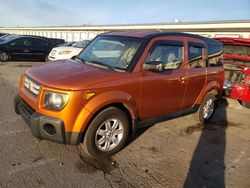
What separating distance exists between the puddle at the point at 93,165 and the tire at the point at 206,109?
2.62m

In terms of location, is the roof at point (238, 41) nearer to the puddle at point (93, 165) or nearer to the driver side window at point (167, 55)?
the driver side window at point (167, 55)

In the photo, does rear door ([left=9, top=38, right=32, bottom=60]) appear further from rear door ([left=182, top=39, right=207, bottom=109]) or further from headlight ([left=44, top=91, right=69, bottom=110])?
headlight ([left=44, top=91, right=69, bottom=110])

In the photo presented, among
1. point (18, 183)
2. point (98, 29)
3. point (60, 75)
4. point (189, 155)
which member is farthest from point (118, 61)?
point (98, 29)

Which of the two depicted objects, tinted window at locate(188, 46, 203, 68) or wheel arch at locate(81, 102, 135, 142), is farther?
tinted window at locate(188, 46, 203, 68)

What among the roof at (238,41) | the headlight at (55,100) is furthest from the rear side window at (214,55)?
the headlight at (55,100)

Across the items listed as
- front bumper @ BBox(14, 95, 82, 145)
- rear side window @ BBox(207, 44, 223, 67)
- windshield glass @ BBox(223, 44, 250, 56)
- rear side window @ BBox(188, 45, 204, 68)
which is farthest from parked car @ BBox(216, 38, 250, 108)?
front bumper @ BBox(14, 95, 82, 145)

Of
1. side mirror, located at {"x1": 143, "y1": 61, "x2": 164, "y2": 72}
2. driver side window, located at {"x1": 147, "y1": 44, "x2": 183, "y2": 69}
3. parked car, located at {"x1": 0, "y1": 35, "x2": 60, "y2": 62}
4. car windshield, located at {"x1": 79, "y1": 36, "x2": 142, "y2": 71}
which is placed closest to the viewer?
side mirror, located at {"x1": 143, "y1": 61, "x2": 164, "y2": 72}

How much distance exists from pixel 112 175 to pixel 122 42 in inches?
Result: 88.6

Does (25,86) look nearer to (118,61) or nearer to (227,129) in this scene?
(118,61)

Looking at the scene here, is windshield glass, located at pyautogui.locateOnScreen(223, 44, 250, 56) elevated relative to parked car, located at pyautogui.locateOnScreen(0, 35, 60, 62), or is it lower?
elevated

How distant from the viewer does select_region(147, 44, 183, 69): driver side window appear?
4191 mm

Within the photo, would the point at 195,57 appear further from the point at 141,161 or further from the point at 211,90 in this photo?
the point at 141,161

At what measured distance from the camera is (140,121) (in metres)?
4.18

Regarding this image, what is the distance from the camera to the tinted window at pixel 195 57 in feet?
16.0
